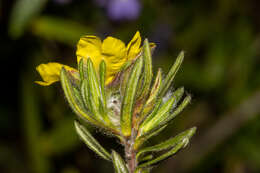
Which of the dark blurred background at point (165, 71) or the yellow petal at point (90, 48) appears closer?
the yellow petal at point (90, 48)

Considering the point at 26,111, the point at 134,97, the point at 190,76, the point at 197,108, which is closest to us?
the point at 134,97

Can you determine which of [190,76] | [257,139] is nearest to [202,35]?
[190,76]

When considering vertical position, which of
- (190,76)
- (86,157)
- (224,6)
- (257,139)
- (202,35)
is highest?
(224,6)

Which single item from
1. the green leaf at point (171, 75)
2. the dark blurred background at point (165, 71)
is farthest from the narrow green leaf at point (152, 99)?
the dark blurred background at point (165, 71)

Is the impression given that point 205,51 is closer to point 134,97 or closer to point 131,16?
point 131,16

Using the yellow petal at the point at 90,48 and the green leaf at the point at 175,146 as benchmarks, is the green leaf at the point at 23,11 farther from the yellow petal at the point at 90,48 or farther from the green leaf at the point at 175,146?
the green leaf at the point at 175,146

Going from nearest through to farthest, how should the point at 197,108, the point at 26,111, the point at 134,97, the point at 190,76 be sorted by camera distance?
1. the point at 134,97
2. the point at 26,111
3. the point at 190,76
4. the point at 197,108

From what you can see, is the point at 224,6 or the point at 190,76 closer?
the point at 190,76

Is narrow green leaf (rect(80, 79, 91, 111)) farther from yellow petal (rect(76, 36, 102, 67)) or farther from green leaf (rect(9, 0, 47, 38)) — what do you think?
green leaf (rect(9, 0, 47, 38))
